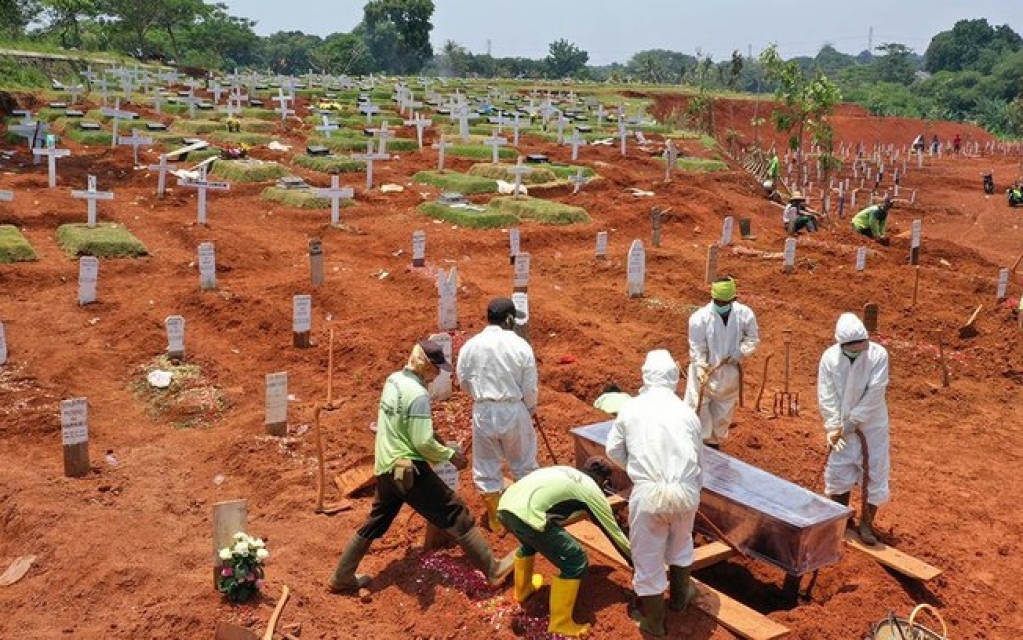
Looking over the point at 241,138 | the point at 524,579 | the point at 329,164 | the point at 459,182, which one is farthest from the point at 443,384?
the point at 241,138

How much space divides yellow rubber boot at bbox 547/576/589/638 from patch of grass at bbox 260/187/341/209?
1706cm

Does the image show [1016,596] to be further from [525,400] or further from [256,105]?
[256,105]

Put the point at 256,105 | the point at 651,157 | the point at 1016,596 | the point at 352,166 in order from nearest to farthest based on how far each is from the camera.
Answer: the point at 1016,596
the point at 352,166
the point at 651,157
the point at 256,105

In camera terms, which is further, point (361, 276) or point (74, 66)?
point (74, 66)


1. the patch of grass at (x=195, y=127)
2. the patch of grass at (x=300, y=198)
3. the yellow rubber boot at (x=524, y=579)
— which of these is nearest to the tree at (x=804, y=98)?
the patch of grass at (x=300, y=198)

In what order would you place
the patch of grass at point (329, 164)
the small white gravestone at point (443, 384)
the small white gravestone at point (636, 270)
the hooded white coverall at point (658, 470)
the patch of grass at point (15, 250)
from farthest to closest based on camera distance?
the patch of grass at point (329, 164) < the patch of grass at point (15, 250) < the small white gravestone at point (636, 270) < the small white gravestone at point (443, 384) < the hooded white coverall at point (658, 470)

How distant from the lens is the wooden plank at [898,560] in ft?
22.2

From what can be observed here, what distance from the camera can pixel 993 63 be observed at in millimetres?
106625

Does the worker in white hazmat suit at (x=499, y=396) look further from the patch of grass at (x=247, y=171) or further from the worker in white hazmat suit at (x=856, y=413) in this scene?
the patch of grass at (x=247, y=171)

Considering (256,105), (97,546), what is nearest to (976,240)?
(97,546)

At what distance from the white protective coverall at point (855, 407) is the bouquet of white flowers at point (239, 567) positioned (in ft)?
14.7

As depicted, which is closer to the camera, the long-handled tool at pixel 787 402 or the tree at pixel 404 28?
the long-handled tool at pixel 787 402

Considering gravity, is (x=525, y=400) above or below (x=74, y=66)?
below

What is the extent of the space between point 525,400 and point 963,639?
343 cm
